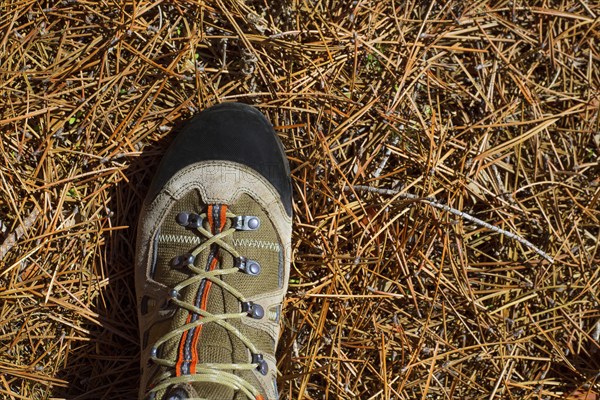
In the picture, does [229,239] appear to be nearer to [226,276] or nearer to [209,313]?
[226,276]

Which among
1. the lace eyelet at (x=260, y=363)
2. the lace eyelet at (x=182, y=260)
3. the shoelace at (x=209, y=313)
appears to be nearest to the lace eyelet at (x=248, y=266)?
the shoelace at (x=209, y=313)

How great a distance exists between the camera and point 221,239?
1931mm

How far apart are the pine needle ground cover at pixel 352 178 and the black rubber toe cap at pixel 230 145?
0.23 feet

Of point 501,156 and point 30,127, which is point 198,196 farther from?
point 501,156

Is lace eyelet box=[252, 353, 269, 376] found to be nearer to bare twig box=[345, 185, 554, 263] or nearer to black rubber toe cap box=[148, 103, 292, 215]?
black rubber toe cap box=[148, 103, 292, 215]

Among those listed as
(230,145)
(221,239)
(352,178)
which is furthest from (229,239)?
(352,178)

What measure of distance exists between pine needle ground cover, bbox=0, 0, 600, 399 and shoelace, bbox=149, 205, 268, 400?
184 millimetres

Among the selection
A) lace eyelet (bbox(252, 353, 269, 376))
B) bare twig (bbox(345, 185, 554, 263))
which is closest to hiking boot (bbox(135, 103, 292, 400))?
lace eyelet (bbox(252, 353, 269, 376))

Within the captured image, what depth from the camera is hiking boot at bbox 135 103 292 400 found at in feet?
6.18

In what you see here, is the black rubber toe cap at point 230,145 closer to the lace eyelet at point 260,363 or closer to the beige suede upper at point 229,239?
the beige suede upper at point 229,239

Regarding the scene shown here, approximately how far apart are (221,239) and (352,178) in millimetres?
464

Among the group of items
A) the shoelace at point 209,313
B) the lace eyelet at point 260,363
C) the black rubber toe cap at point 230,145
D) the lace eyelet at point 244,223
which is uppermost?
the black rubber toe cap at point 230,145

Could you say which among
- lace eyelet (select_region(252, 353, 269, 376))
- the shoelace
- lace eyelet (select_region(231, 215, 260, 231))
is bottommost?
lace eyelet (select_region(252, 353, 269, 376))

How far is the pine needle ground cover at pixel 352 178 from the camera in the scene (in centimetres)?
197
